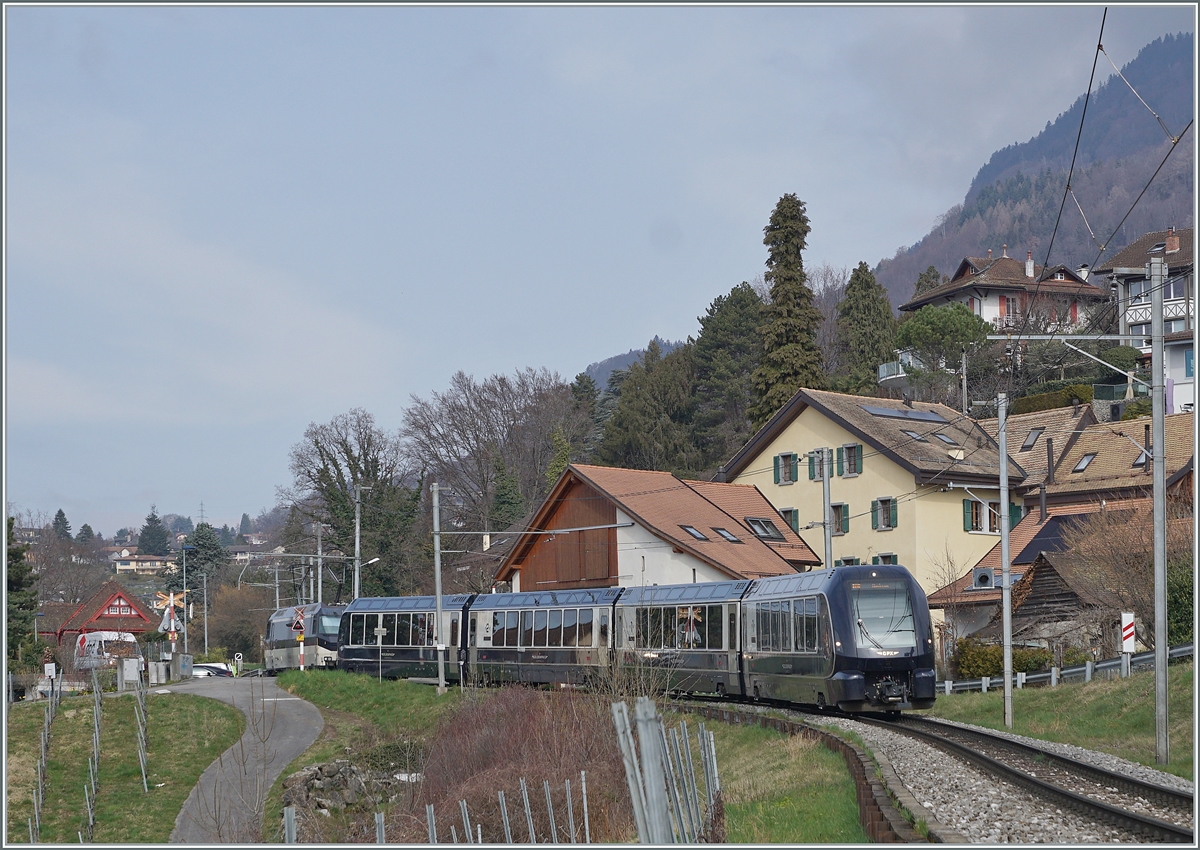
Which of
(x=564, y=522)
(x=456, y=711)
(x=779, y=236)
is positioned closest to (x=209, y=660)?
(x=564, y=522)

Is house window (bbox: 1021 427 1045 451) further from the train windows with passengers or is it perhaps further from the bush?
the train windows with passengers

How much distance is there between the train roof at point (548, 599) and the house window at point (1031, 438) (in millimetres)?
22625

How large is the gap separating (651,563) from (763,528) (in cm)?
682

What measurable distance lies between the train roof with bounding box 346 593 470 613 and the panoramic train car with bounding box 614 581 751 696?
8.92 meters

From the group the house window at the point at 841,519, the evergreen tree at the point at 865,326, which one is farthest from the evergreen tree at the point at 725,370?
the house window at the point at 841,519

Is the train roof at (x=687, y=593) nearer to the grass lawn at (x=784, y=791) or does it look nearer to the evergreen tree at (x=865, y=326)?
the grass lawn at (x=784, y=791)

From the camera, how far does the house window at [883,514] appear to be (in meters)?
48.1

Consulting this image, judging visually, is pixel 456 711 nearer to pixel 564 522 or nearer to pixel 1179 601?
pixel 1179 601

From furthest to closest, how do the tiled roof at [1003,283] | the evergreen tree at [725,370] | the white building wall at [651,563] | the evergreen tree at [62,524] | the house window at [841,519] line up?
the evergreen tree at [62,524]
the tiled roof at [1003,283]
the evergreen tree at [725,370]
the house window at [841,519]
the white building wall at [651,563]

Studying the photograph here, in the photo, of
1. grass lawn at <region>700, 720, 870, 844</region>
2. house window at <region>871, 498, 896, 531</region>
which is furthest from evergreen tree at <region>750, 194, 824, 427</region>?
grass lawn at <region>700, 720, 870, 844</region>

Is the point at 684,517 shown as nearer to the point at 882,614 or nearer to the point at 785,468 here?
the point at 785,468

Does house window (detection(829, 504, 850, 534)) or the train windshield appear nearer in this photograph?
the train windshield

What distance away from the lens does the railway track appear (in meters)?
12.0

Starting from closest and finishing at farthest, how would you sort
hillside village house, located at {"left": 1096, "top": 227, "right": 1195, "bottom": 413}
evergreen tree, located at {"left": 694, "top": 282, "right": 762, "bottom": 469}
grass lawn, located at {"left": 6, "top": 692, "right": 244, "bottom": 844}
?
grass lawn, located at {"left": 6, "top": 692, "right": 244, "bottom": 844} < hillside village house, located at {"left": 1096, "top": 227, "right": 1195, "bottom": 413} < evergreen tree, located at {"left": 694, "top": 282, "right": 762, "bottom": 469}
